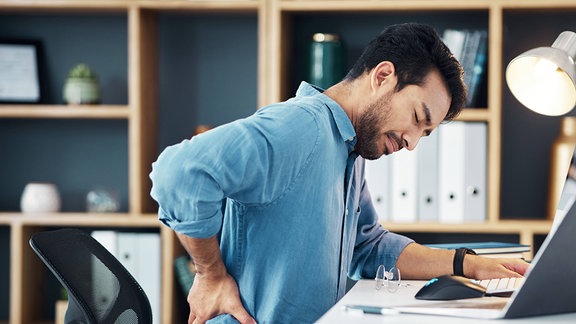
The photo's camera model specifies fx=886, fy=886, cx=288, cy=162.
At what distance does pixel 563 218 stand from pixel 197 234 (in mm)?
565

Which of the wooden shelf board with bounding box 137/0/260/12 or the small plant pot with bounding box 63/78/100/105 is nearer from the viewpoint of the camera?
the wooden shelf board with bounding box 137/0/260/12

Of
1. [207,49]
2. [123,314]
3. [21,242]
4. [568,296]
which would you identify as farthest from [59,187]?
[568,296]

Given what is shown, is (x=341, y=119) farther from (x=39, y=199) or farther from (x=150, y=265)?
(x=39, y=199)

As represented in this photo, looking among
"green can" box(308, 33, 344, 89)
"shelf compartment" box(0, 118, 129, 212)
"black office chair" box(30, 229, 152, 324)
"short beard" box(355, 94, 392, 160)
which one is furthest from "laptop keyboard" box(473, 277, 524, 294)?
"shelf compartment" box(0, 118, 129, 212)

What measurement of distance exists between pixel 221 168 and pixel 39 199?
2082mm

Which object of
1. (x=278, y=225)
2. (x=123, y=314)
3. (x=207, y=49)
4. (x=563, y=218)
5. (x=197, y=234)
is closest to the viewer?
(x=563, y=218)

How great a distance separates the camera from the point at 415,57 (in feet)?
5.14

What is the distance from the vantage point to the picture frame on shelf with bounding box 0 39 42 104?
340 cm

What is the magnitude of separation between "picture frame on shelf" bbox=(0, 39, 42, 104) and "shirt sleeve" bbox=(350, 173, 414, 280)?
75.8 inches

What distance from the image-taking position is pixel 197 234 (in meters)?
1.41

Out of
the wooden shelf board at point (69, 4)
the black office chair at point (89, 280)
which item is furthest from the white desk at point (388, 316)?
the wooden shelf board at point (69, 4)

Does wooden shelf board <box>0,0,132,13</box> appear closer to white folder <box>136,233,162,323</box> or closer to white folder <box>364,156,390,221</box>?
white folder <box>136,233,162,323</box>

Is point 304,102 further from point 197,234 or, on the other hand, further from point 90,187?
point 90,187

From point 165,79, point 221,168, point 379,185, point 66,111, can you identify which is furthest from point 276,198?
point 165,79
